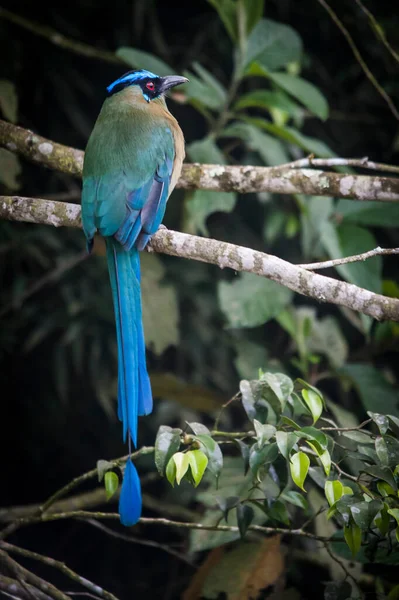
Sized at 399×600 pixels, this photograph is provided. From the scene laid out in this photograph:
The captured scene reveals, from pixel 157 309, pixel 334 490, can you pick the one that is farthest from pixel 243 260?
pixel 157 309

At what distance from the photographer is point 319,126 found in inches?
145

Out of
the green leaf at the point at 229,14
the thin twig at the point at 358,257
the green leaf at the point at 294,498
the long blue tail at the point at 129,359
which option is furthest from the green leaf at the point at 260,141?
the green leaf at the point at 294,498

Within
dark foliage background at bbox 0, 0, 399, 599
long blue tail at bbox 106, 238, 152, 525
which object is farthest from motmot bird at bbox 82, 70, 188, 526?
dark foliage background at bbox 0, 0, 399, 599

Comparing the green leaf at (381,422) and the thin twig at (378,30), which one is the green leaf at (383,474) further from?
the thin twig at (378,30)

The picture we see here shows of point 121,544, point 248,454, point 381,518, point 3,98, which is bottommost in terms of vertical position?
point 121,544

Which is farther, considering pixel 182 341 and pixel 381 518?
pixel 182 341

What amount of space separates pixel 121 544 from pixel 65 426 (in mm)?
640

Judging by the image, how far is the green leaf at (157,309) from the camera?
8.88 feet

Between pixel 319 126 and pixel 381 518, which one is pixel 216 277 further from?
pixel 381 518

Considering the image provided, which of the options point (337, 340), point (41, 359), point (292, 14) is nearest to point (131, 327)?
point (337, 340)

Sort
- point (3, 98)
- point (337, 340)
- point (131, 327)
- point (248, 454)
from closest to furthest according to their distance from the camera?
point (248, 454)
point (131, 327)
point (3, 98)
point (337, 340)

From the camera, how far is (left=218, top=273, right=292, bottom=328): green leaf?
260 cm

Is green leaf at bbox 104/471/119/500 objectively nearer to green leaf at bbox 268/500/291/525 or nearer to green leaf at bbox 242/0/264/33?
green leaf at bbox 268/500/291/525

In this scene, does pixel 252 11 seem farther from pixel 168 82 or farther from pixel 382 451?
pixel 382 451
